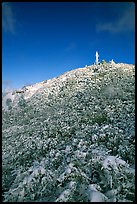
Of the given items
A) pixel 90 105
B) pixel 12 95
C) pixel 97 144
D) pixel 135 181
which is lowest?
pixel 135 181

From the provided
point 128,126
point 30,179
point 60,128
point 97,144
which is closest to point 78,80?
point 60,128

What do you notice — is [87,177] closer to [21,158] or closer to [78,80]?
[21,158]

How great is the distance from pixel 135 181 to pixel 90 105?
38.3 ft

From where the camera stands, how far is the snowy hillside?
8906 mm

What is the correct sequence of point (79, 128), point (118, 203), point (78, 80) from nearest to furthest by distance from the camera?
1. point (118, 203)
2. point (79, 128)
3. point (78, 80)

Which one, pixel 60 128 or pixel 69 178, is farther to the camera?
pixel 60 128

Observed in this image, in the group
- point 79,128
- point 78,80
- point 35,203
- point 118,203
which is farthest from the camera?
point 78,80

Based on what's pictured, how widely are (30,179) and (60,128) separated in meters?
7.60

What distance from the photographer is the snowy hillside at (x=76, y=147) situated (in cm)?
891

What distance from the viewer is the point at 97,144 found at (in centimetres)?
1201

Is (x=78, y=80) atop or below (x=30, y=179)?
atop

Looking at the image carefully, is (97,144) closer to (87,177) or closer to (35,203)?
(87,177)

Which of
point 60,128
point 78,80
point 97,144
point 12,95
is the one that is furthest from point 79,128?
point 12,95

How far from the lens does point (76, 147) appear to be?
12961mm
